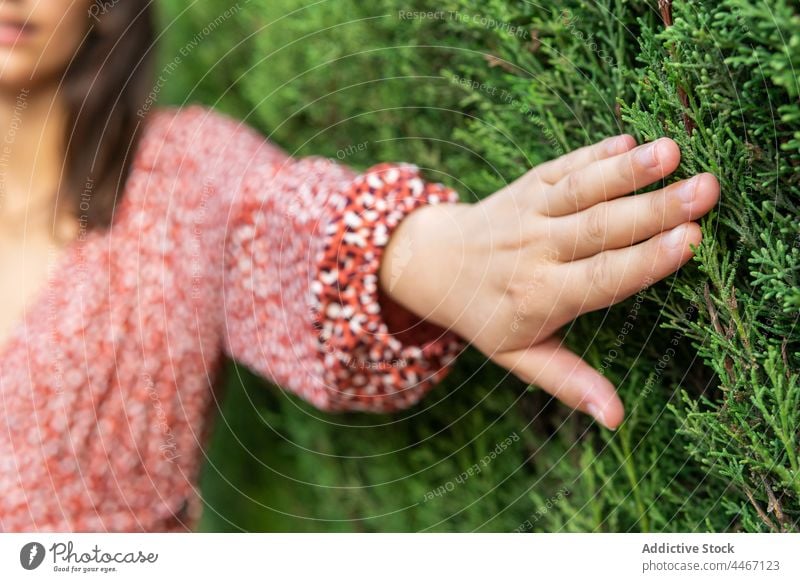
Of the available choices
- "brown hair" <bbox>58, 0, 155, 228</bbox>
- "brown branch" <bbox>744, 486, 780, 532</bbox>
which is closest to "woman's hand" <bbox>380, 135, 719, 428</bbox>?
"brown branch" <bbox>744, 486, 780, 532</bbox>

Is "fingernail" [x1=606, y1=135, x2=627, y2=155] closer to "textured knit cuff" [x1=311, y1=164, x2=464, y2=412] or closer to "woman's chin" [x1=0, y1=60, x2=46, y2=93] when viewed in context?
"textured knit cuff" [x1=311, y1=164, x2=464, y2=412]

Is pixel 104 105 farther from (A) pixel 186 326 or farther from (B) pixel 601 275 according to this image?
(B) pixel 601 275

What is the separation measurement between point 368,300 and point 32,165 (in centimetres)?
45

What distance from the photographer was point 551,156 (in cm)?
64

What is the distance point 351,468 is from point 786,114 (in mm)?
739

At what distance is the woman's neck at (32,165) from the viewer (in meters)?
0.76

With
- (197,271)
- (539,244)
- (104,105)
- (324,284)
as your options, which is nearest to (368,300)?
(324,284)

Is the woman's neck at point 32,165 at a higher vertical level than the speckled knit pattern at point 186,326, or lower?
higher

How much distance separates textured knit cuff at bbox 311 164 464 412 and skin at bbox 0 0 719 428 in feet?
0.06

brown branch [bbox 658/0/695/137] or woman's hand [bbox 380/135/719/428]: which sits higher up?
brown branch [bbox 658/0/695/137]

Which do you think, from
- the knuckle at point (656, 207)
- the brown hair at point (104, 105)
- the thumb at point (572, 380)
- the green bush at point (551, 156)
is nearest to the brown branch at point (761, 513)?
the green bush at point (551, 156)

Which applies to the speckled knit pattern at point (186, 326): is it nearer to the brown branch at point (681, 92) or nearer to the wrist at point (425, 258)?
the wrist at point (425, 258)

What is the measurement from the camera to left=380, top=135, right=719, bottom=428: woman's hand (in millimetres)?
480
